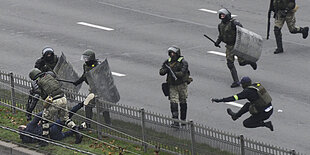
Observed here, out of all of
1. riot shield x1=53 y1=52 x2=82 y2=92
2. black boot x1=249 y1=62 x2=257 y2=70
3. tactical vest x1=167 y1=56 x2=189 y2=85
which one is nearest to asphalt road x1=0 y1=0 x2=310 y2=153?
black boot x1=249 y1=62 x2=257 y2=70

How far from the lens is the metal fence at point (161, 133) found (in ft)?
55.0

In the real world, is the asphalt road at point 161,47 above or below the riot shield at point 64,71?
below

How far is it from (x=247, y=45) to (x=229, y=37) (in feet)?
1.80

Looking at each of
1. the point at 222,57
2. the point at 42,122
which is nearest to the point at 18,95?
the point at 42,122

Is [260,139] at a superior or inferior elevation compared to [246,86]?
inferior

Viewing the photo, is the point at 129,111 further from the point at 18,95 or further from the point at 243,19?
the point at 243,19

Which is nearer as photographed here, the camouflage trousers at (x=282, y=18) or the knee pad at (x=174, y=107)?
the knee pad at (x=174, y=107)

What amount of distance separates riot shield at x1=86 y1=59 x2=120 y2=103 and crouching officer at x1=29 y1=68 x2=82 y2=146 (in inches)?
26.3

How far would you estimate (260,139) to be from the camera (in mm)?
19578

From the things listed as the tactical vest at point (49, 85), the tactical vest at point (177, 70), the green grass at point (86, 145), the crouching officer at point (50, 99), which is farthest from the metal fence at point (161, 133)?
the tactical vest at point (177, 70)

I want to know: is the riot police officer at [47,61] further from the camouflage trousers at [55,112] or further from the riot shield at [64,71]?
the camouflage trousers at [55,112]

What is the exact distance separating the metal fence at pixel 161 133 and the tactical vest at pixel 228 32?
4.09 meters

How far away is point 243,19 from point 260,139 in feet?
33.2

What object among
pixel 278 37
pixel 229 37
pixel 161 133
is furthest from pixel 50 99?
pixel 278 37
